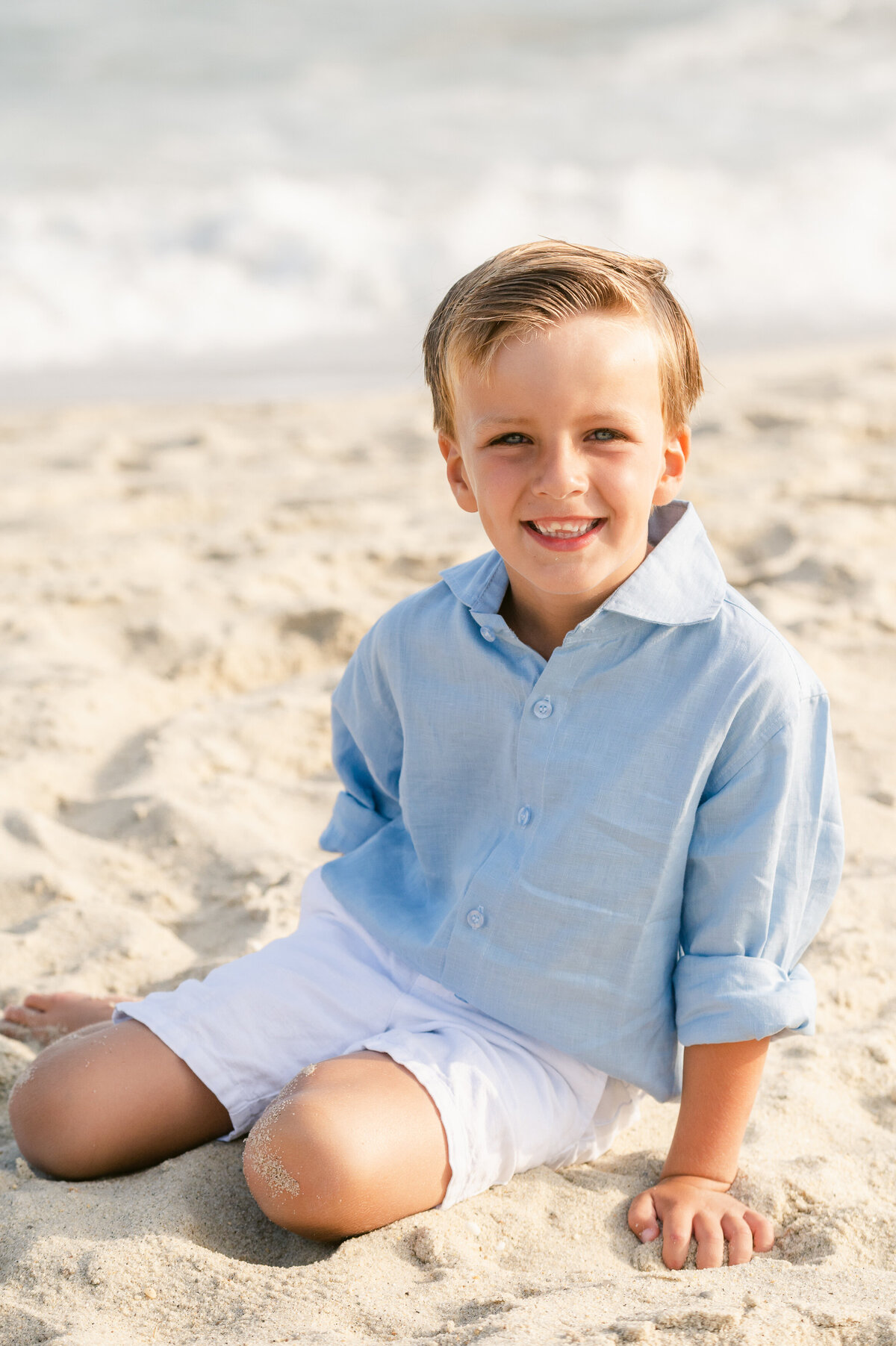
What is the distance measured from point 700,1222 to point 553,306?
1048 millimetres

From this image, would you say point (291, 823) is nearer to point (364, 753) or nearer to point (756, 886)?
point (364, 753)

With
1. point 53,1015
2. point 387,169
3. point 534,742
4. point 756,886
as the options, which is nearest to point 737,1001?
point 756,886

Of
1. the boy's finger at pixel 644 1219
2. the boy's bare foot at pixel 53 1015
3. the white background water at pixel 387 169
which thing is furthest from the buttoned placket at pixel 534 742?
the white background water at pixel 387 169

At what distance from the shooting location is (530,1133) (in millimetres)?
Result: 1463

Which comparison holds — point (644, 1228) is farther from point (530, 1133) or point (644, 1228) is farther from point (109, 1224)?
point (109, 1224)

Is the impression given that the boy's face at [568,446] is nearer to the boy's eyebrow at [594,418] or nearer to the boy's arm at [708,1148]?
the boy's eyebrow at [594,418]

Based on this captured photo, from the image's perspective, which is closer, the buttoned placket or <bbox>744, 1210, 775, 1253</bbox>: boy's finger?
<bbox>744, 1210, 775, 1253</bbox>: boy's finger

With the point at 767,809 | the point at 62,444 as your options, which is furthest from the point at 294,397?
the point at 767,809

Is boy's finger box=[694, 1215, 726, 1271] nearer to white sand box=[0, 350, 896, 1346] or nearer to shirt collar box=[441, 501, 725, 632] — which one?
white sand box=[0, 350, 896, 1346]

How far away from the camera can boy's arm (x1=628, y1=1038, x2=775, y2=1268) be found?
1.39 m

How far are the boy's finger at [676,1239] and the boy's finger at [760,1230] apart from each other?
0.07 metres

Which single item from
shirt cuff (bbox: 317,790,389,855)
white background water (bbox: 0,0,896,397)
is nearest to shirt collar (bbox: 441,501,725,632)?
shirt cuff (bbox: 317,790,389,855)

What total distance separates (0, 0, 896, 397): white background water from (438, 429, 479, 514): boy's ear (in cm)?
513

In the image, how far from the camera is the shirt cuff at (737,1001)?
1387 mm
